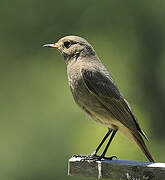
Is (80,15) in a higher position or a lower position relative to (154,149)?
higher

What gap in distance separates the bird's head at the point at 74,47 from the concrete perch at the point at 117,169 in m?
1.47

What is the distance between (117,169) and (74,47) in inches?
77.9

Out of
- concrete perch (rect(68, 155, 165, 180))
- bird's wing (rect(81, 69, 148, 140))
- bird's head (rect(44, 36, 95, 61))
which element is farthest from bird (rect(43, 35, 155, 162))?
concrete perch (rect(68, 155, 165, 180))

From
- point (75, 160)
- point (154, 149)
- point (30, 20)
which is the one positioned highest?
point (30, 20)

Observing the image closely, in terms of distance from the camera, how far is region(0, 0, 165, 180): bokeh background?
16438 mm

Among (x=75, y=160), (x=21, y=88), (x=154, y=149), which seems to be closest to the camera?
(x=75, y=160)

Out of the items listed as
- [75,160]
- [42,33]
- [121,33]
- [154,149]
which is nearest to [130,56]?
[121,33]

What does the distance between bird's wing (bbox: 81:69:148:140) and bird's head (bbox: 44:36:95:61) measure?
0.32 metres

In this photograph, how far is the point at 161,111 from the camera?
21984mm

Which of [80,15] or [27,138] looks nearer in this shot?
[27,138]

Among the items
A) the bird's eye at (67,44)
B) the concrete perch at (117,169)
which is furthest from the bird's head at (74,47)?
the concrete perch at (117,169)

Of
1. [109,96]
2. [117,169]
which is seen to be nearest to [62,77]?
[109,96]

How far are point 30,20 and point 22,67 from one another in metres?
2.13

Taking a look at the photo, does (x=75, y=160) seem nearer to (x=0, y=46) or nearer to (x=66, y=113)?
(x=66, y=113)
